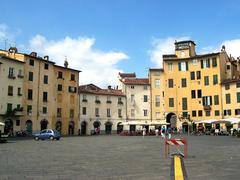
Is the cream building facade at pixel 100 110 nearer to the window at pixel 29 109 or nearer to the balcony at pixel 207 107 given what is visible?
the window at pixel 29 109

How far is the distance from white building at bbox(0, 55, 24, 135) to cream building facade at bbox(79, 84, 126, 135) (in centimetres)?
1521

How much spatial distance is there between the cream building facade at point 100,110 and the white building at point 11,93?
15213 mm

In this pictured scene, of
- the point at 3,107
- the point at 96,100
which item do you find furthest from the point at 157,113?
the point at 3,107

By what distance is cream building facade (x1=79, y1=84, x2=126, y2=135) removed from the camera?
66875mm

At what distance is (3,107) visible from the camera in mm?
51125

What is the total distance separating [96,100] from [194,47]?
2560cm

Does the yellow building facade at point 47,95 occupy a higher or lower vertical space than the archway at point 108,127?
higher

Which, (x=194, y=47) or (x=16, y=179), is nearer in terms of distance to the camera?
(x=16, y=179)

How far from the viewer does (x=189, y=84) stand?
6750 centimetres

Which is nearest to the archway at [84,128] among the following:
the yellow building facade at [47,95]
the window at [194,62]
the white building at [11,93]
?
the yellow building facade at [47,95]

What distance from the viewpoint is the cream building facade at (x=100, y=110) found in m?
66.9

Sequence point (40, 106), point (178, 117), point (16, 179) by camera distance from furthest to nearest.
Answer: point (178, 117), point (40, 106), point (16, 179)

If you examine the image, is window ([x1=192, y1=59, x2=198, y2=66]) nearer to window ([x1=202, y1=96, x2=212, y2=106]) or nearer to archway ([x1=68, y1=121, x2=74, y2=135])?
window ([x1=202, y1=96, x2=212, y2=106])

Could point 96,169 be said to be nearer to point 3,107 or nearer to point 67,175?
point 67,175
